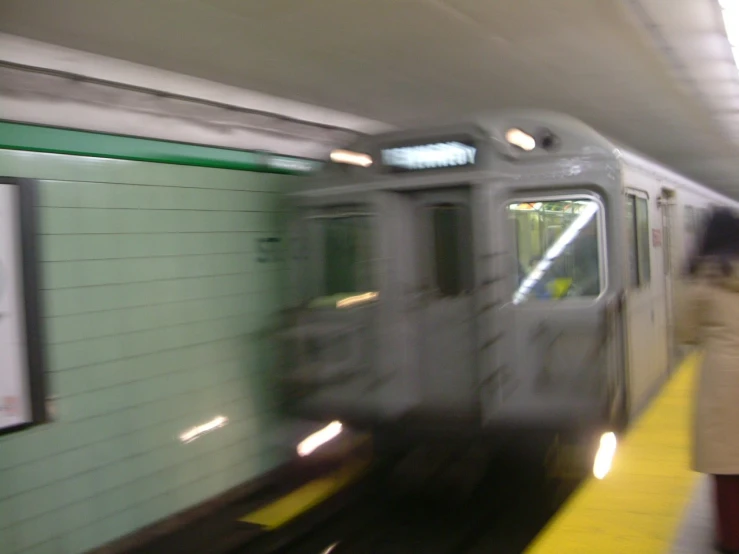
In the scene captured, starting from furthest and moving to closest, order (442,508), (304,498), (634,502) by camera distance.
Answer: (304,498), (442,508), (634,502)

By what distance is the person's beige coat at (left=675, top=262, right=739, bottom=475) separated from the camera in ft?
9.99

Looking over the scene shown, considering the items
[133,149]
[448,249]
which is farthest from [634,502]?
[133,149]

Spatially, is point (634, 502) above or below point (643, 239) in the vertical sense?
below

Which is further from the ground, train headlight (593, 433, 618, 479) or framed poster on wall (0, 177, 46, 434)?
framed poster on wall (0, 177, 46, 434)

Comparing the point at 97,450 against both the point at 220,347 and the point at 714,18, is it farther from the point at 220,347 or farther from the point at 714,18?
the point at 714,18

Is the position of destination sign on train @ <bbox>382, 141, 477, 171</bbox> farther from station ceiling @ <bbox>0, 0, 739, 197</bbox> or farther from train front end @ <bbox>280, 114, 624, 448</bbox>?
station ceiling @ <bbox>0, 0, 739, 197</bbox>

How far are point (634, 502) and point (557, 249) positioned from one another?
5.59 feet

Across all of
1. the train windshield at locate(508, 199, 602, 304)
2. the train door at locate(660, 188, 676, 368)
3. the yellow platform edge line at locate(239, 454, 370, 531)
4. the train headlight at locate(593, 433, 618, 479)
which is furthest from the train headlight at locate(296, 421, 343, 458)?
the train door at locate(660, 188, 676, 368)

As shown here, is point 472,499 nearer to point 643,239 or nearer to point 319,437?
point 319,437

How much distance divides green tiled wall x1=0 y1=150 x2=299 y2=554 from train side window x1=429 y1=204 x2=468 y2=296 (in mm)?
1683

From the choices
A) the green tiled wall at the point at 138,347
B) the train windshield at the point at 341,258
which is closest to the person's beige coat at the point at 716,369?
the train windshield at the point at 341,258

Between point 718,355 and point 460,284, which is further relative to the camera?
point 460,284

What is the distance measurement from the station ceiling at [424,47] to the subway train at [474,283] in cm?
66

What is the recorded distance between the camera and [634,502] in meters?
3.97
